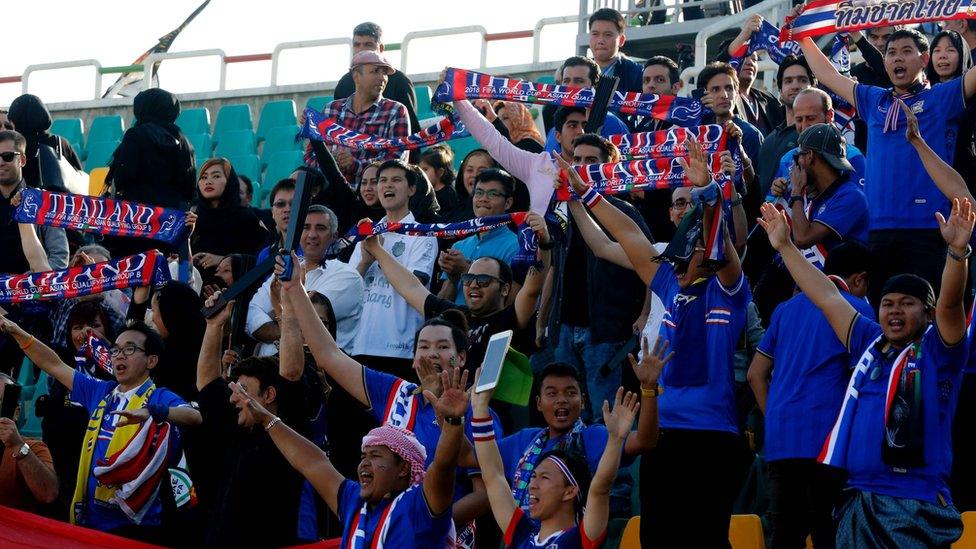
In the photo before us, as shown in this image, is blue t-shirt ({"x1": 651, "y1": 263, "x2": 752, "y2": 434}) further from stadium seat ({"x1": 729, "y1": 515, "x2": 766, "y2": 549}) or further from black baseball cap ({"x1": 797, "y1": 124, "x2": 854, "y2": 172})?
black baseball cap ({"x1": 797, "y1": 124, "x2": 854, "y2": 172})

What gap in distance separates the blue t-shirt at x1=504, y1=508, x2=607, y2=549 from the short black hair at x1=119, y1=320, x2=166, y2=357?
2720 mm

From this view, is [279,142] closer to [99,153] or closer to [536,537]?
[99,153]

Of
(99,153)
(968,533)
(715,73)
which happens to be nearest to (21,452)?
(715,73)

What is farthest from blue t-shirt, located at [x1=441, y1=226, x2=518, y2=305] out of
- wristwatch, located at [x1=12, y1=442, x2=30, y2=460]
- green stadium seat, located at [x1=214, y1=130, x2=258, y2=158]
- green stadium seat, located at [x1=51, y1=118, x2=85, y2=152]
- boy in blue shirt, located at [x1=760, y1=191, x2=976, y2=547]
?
green stadium seat, located at [x1=51, y1=118, x2=85, y2=152]

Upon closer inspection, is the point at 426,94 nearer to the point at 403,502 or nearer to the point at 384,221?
the point at 384,221

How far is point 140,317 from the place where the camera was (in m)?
10.0

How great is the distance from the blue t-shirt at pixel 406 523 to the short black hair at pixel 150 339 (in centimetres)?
233

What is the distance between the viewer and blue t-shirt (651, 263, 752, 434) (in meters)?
7.06

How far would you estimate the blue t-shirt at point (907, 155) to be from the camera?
8492 mm

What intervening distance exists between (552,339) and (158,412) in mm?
2023

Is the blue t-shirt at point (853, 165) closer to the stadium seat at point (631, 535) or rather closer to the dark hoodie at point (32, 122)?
the stadium seat at point (631, 535)

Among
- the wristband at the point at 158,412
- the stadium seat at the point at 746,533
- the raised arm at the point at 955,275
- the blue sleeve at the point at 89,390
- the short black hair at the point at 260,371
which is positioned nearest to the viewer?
the raised arm at the point at 955,275

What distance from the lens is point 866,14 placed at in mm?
9422


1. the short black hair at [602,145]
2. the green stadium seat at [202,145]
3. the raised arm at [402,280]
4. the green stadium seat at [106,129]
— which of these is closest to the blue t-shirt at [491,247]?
the raised arm at [402,280]
